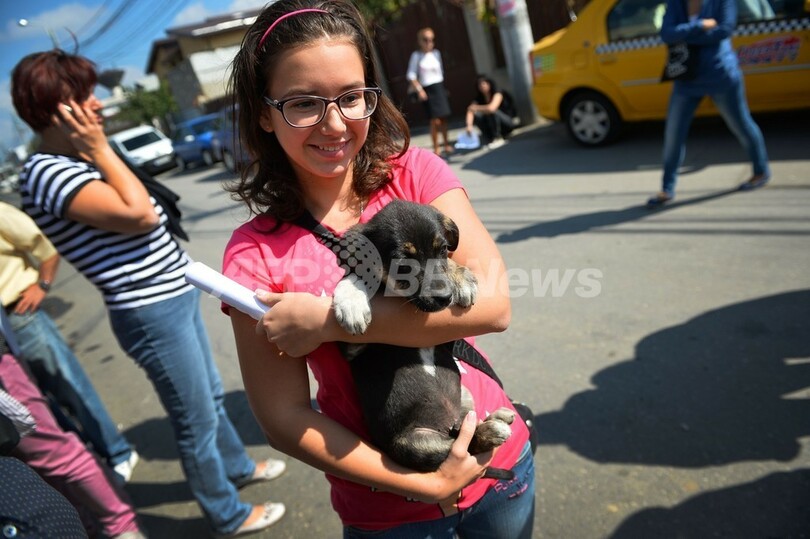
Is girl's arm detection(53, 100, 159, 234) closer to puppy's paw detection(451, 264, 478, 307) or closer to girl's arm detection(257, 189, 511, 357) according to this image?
girl's arm detection(257, 189, 511, 357)

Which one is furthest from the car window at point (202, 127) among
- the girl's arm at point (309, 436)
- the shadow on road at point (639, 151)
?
the girl's arm at point (309, 436)

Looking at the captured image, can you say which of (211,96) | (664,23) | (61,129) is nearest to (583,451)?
(61,129)

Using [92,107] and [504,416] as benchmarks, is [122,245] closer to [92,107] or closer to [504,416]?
[92,107]

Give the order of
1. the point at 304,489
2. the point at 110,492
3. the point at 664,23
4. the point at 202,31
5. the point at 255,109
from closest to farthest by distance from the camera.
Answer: the point at 255,109
the point at 110,492
the point at 304,489
the point at 664,23
the point at 202,31

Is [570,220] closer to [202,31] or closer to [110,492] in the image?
[110,492]

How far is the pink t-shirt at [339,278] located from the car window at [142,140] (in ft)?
82.6

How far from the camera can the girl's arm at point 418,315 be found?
1.32 meters

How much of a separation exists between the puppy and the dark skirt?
9.85m

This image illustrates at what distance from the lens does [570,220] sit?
20.3 feet

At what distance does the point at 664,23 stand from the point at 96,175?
5.86m

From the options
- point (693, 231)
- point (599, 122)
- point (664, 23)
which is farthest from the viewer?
point (599, 122)

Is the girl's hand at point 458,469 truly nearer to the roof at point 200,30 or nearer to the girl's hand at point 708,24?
the girl's hand at point 708,24

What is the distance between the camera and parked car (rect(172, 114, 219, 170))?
21.4 meters

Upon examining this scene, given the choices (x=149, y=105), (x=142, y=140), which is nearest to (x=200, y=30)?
(x=149, y=105)
